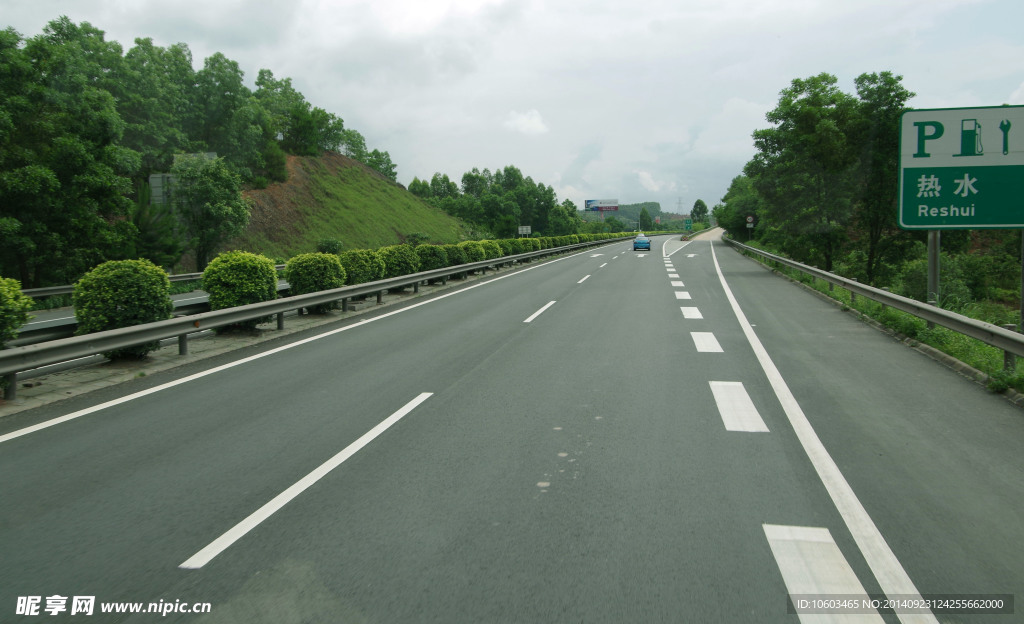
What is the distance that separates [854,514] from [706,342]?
6.37 metres

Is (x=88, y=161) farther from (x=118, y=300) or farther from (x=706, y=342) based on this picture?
(x=706, y=342)

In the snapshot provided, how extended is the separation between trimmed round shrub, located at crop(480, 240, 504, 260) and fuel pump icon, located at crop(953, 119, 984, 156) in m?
20.6

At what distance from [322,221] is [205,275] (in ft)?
200

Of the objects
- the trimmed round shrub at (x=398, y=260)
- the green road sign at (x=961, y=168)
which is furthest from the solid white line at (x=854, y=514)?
the trimmed round shrub at (x=398, y=260)

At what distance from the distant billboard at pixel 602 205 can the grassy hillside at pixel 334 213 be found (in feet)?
330

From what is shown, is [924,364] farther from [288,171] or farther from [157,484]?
[288,171]

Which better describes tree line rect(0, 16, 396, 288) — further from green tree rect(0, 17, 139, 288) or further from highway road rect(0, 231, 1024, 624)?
highway road rect(0, 231, 1024, 624)

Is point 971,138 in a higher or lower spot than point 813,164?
lower

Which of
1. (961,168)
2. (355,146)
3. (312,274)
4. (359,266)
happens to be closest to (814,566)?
(961,168)

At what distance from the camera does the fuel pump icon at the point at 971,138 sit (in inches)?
401

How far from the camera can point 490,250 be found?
3072cm

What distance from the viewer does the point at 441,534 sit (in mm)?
3656

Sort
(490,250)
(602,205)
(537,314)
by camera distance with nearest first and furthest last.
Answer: (537,314) → (490,250) → (602,205)

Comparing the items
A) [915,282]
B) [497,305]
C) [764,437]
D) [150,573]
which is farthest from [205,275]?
[915,282]
